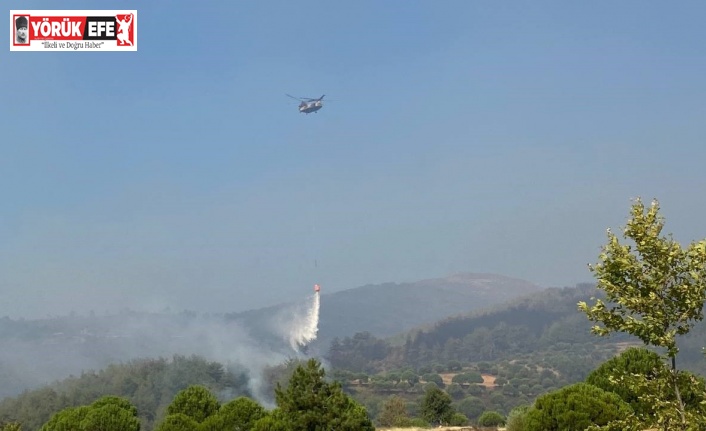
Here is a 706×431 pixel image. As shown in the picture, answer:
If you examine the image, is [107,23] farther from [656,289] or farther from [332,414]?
[656,289]

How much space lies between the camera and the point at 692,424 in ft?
68.5

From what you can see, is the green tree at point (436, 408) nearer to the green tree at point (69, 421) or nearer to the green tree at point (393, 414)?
the green tree at point (393, 414)

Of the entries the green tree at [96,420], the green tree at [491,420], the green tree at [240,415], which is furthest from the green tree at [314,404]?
the green tree at [491,420]

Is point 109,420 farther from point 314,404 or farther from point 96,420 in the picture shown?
point 314,404

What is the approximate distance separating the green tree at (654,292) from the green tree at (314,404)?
23065 mm

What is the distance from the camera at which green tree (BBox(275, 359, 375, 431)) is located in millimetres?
41969

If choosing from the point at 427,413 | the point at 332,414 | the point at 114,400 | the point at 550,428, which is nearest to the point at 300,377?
the point at 332,414

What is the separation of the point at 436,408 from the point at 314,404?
71.8 meters

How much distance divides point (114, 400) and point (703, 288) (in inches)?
2237

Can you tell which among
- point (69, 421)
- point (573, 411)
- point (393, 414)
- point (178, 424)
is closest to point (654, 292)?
point (573, 411)

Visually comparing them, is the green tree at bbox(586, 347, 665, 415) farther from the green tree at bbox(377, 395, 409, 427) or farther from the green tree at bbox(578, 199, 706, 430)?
the green tree at bbox(377, 395, 409, 427)

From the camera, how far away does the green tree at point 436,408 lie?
109 m

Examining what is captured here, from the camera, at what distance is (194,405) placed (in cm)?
6069

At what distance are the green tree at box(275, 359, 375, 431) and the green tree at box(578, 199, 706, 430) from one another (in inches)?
908
